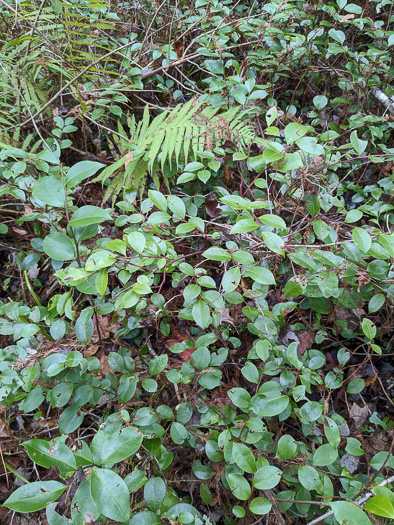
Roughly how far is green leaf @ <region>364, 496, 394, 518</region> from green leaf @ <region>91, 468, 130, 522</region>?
65 cm

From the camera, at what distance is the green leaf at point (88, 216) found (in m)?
1.07

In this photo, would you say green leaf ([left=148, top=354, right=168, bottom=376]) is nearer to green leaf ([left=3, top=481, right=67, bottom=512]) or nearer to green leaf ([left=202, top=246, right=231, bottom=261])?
green leaf ([left=202, top=246, right=231, bottom=261])

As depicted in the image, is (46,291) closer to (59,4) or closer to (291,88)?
(59,4)

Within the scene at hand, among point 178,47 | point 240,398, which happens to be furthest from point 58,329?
point 178,47

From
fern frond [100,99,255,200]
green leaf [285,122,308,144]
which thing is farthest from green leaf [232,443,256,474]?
fern frond [100,99,255,200]

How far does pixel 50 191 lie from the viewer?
3.61 ft

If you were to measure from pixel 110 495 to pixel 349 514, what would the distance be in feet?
2.03

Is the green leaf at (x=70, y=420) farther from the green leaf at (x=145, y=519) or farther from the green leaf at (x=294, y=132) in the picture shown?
the green leaf at (x=294, y=132)

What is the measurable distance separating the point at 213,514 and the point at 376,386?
0.98m

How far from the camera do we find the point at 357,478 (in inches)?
51.9

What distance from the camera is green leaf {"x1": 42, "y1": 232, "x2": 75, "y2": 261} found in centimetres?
112

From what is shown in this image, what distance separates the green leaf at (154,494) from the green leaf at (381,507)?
592 millimetres

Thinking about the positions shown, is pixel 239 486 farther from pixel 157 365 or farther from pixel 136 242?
pixel 136 242

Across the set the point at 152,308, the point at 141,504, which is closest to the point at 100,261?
the point at 152,308
